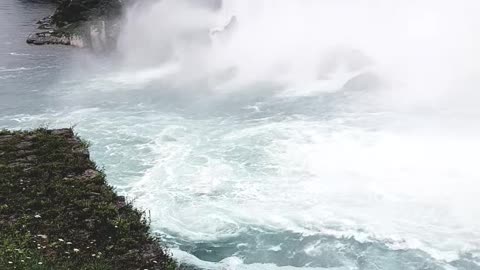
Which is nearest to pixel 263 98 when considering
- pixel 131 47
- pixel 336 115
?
pixel 336 115

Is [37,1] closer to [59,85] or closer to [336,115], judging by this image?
[59,85]

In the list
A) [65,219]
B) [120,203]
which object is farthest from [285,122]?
[65,219]

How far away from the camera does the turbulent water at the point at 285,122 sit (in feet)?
63.5

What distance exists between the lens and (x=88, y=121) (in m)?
34.0

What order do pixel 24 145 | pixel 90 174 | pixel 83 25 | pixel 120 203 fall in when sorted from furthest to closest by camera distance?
pixel 83 25, pixel 24 145, pixel 90 174, pixel 120 203

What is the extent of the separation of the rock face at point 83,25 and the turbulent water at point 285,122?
2390 mm

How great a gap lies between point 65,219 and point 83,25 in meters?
53.9

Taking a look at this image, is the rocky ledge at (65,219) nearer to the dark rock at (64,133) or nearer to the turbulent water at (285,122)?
the dark rock at (64,133)

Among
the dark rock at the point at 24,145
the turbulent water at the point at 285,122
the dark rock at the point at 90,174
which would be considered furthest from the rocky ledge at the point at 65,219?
the turbulent water at the point at 285,122

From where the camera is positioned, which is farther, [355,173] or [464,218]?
[355,173]

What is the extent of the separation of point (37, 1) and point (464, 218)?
271 ft

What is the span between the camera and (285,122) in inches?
1267

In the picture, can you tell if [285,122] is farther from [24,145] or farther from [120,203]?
[120,203]

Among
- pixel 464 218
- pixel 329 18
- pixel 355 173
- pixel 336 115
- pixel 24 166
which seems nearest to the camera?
pixel 24 166
